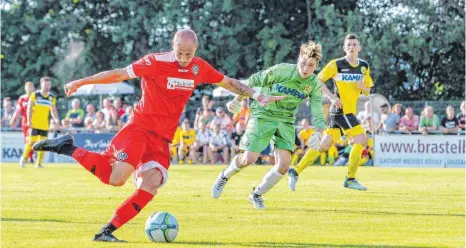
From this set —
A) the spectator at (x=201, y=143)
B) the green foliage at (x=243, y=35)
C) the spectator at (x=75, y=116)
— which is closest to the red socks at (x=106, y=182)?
the spectator at (x=201, y=143)

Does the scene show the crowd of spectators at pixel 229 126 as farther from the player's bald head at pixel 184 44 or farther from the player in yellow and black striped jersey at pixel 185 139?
the player's bald head at pixel 184 44

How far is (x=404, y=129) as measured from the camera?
2872 centimetres

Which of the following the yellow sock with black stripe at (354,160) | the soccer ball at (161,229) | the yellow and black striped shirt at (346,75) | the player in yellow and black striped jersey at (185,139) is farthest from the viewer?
the player in yellow and black striped jersey at (185,139)

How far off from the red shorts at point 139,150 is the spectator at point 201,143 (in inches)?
815

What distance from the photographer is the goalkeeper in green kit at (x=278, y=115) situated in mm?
12656

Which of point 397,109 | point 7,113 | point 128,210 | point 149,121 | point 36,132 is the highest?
point 149,121

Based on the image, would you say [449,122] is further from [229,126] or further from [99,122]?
[99,122]

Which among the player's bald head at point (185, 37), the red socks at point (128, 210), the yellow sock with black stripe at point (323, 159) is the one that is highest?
the player's bald head at point (185, 37)

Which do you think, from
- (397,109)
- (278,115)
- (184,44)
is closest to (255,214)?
(278,115)

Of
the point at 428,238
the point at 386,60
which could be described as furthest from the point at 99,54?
the point at 428,238

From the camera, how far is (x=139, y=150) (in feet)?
31.7

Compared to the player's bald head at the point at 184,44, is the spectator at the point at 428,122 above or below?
below

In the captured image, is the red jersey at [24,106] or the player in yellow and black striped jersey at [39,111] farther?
the red jersey at [24,106]

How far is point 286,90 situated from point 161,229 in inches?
153
